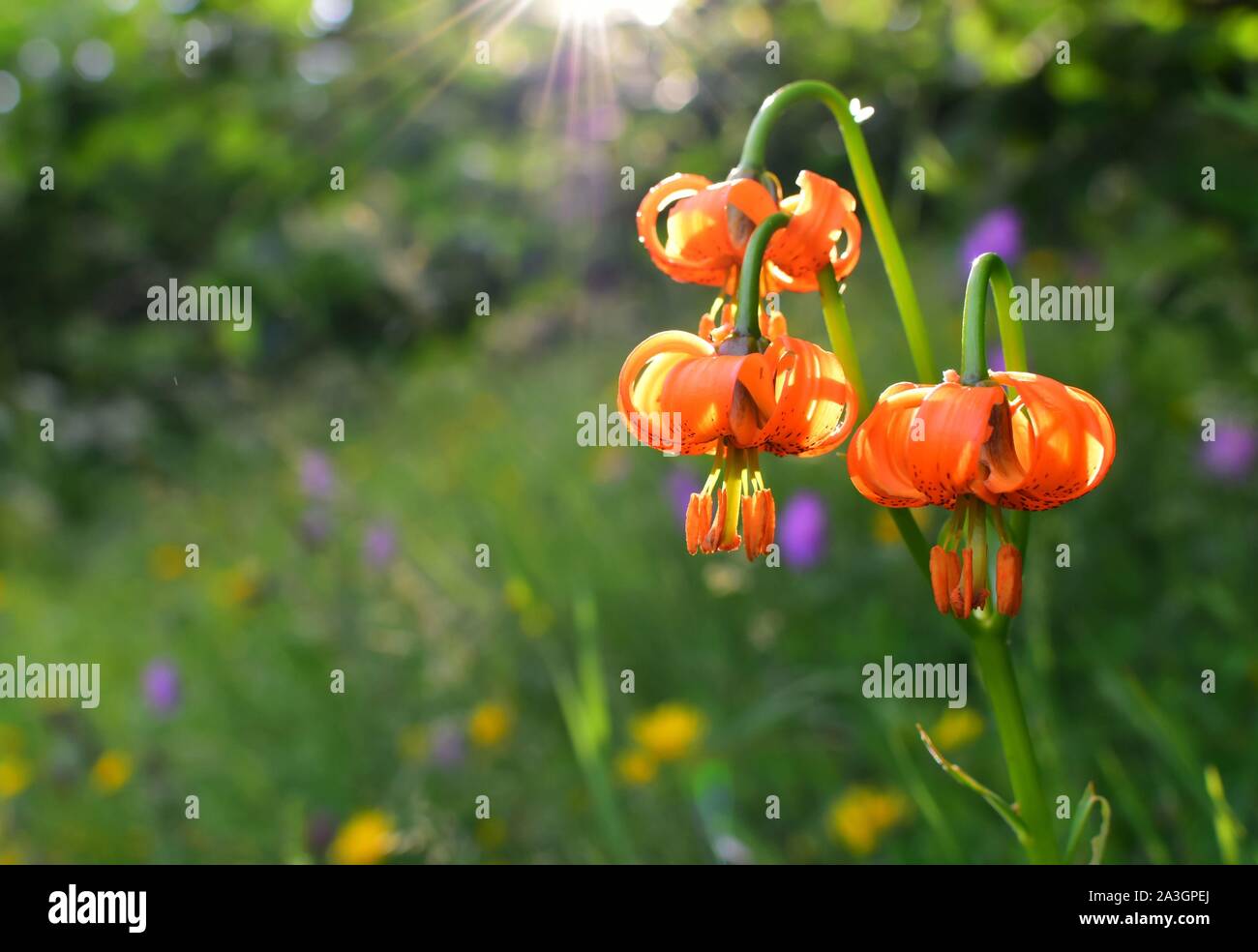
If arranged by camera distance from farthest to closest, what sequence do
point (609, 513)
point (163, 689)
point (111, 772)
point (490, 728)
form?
point (609, 513) → point (163, 689) → point (111, 772) → point (490, 728)

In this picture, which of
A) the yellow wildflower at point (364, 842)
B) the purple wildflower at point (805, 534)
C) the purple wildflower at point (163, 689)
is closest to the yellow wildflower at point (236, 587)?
the purple wildflower at point (163, 689)

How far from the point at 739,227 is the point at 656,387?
159 mm

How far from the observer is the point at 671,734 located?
2.26 metres

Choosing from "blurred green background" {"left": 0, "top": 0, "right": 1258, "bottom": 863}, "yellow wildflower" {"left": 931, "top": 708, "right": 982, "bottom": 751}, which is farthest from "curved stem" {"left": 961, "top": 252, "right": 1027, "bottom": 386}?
"yellow wildflower" {"left": 931, "top": 708, "right": 982, "bottom": 751}

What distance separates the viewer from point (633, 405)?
0.95 meters

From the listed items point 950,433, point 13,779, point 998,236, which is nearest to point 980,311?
point 950,433

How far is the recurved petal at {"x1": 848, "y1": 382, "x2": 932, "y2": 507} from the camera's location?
0.87 m

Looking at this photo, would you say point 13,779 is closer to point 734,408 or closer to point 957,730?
point 957,730

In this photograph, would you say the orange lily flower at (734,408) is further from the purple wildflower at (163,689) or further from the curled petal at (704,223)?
the purple wildflower at (163,689)

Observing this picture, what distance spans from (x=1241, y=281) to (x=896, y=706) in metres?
1.11
